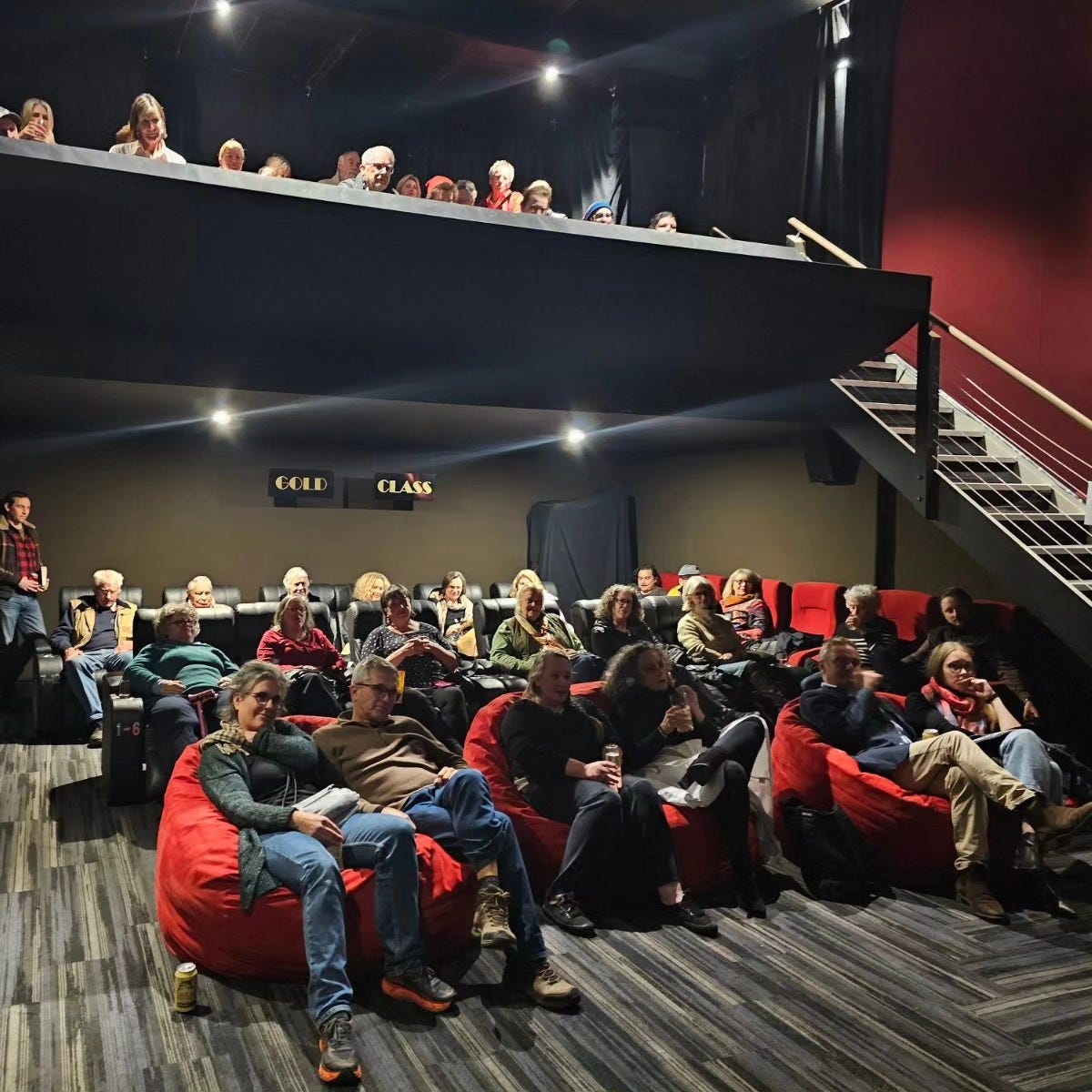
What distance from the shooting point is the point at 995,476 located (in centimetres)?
602

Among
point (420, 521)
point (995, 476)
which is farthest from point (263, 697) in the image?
point (420, 521)

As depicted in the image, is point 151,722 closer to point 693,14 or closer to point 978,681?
point 978,681

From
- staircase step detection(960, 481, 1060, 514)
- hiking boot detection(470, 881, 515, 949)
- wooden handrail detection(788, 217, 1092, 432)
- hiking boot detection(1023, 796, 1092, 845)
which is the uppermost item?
wooden handrail detection(788, 217, 1092, 432)

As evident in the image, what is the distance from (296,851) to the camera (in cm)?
286

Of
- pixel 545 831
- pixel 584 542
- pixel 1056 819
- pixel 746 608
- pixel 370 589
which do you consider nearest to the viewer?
pixel 545 831

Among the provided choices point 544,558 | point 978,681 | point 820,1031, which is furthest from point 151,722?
point 544,558

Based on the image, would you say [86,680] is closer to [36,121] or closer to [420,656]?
[420,656]

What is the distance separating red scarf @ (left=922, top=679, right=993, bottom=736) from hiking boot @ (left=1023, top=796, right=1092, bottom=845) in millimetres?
415

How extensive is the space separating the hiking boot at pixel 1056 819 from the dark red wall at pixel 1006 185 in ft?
11.0

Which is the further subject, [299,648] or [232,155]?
[232,155]

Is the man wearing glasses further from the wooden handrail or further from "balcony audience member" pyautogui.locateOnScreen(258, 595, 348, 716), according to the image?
the wooden handrail

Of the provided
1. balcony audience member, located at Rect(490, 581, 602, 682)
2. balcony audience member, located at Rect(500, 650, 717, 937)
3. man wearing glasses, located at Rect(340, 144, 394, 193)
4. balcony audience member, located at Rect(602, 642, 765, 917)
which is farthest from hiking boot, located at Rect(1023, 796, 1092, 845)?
man wearing glasses, located at Rect(340, 144, 394, 193)

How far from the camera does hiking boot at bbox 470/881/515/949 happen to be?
2.89 meters

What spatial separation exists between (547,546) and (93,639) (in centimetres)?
524
